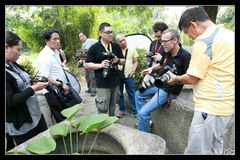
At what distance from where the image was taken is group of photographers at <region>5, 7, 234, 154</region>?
72.9 inches

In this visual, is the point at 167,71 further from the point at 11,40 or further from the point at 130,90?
the point at 130,90

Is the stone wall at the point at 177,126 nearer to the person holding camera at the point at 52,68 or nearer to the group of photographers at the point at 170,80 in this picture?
the group of photographers at the point at 170,80

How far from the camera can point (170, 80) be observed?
2.19 meters

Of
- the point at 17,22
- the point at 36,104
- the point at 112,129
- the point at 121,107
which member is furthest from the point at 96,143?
the point at 17,22

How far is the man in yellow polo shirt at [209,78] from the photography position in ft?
5.97

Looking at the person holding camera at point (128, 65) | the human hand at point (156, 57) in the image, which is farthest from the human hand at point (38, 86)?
the person holding camera at point (128, 65)

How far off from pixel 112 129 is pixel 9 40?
1089 millimetres

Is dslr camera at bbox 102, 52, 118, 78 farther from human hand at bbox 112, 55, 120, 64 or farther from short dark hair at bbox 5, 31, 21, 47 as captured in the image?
short dark hair at bbox 5, 31, 21, 47

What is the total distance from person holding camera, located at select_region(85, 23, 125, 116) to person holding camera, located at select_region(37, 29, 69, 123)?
14.6 inches

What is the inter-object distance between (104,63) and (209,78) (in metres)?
1.39

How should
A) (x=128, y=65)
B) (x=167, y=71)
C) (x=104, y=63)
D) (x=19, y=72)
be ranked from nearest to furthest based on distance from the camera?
(x=19, y=72)
(x=167, y=71)
(x=104, y=63)
(x=128, y=65)

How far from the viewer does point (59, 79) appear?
9.57 ft

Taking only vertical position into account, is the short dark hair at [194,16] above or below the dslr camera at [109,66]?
above

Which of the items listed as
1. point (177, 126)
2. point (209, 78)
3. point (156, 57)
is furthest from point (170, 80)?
point (156, 57)
